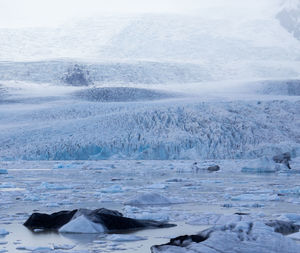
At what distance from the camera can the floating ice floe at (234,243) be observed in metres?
4.11

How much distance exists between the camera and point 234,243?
13.8 feet

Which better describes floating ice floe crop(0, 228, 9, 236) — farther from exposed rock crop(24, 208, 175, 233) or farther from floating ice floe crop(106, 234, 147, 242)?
floating ice floe crop(106, 234, 147, 242)

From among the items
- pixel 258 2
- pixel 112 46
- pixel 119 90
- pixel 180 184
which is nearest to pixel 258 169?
pixel 180 184

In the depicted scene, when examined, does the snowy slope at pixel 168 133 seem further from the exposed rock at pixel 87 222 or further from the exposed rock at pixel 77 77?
the exposed rock at pixel 77 77

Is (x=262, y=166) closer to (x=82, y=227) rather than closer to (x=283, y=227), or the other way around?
(x=283, y=227)

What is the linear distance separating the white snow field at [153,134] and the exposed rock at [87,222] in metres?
0.04

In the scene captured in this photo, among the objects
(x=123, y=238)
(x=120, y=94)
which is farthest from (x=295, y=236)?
(x=120, y=94)

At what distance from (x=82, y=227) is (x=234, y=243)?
1845 millimetres

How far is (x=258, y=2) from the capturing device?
314 feet

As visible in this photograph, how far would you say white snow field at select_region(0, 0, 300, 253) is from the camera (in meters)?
5.64

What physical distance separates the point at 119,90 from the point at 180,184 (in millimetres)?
26781

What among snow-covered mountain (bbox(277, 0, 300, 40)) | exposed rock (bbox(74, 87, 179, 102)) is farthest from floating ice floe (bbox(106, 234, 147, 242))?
snow-covered mountain (bbox(277, 0, 300, 40))

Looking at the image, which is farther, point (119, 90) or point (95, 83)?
point (95, 83)

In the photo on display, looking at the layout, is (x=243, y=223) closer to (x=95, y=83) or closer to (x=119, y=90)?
(x=119, y=90)
